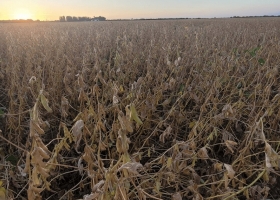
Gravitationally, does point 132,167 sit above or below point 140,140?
above

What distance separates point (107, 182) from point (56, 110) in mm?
1629

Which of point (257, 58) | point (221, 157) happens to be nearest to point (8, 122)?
point (221, 157)

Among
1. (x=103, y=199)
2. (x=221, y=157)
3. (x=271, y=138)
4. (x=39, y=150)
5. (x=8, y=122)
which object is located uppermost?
(x=39, y=150)

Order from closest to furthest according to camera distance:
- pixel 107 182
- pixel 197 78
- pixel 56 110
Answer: pixel 107 182
pixel 56 110
pixel 197 78

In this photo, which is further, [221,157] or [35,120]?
[221,157]

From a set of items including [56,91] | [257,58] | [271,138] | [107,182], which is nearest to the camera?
[107,182]

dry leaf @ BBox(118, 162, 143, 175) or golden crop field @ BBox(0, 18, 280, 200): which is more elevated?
dry leaf @ BBox(118, 162, 143, 175)

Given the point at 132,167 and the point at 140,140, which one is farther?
the point at 140,140

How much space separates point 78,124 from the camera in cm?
88

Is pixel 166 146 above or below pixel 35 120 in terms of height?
below

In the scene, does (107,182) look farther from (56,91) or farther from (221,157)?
(56,91)

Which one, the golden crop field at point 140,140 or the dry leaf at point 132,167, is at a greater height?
the dry leaf at point 132,167

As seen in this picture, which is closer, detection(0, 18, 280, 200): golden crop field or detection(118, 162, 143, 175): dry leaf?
detection(118, 162, 143, 175): dry leaf

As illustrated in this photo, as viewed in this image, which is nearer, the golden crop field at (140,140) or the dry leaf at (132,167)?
the dry leaf at (132,167)
